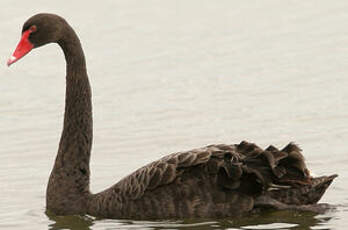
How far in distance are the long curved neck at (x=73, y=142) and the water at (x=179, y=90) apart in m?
0.18

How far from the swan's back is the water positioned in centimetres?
11

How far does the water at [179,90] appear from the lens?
10.8 metres

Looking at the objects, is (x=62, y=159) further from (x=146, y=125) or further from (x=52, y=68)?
(x=52, y=68)

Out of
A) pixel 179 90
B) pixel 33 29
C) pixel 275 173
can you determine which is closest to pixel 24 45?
pixel 33 29

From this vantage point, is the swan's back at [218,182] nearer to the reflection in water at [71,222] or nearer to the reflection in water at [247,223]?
the reflection in water at [247,223]

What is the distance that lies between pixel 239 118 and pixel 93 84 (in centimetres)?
273

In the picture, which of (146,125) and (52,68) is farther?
(52,68)

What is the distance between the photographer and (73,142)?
1005cm

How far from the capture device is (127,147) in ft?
39.2

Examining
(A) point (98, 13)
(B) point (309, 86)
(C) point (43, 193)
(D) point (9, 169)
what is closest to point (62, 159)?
(C) point (43, 193)

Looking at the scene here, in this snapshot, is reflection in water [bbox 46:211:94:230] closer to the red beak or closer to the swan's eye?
the red beak

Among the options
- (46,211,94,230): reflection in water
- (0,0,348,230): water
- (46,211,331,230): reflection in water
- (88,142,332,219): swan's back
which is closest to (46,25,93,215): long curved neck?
(46,211,94,230): reflection in water

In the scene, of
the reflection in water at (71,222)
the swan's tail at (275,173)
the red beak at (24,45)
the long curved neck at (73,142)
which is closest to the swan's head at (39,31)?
the red beak at (24,45)

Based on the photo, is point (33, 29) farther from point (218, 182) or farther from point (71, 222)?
point (218, 182)
